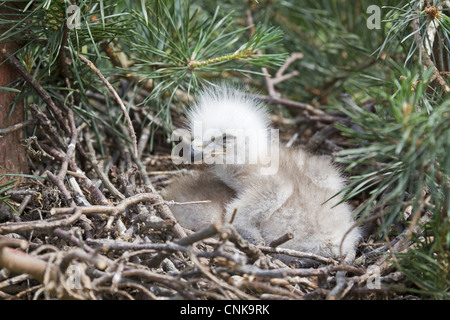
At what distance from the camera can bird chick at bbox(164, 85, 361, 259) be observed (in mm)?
2039

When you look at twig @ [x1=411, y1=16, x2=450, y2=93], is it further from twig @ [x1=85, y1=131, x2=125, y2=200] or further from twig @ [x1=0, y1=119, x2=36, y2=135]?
twig @ [x1=0, y1=119, x2=36, y2=135]

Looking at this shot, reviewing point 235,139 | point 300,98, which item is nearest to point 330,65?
point 300,98

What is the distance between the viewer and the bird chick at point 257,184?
2.04 meters

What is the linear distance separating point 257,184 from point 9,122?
1103mm

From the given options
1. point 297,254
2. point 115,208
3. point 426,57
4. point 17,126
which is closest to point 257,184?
point 297,254

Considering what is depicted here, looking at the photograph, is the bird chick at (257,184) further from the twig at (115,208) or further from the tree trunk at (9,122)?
the tree trunk at (9,122)

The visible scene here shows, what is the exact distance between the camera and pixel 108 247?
1.58m

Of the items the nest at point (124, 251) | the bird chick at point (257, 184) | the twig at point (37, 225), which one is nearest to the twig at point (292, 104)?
the bird chick at point (257, 184)

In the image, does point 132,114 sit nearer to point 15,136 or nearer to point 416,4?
point 15,136

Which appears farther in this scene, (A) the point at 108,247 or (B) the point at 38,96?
(B) the point at 38,96

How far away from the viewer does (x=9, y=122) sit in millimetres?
2121

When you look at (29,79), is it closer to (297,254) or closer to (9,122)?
(9,122)

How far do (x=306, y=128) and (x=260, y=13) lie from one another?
2.78 ft

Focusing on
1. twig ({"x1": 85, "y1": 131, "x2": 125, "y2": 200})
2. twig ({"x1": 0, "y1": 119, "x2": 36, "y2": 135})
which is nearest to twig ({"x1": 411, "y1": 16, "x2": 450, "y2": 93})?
twig ({"x1": 85, "y1": 131, "x2": 125, "y2": 200})
